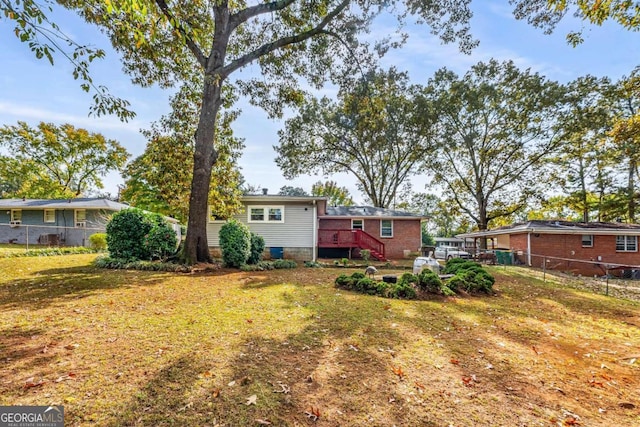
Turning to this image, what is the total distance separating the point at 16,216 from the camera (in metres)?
19.9

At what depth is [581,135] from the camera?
2192cm

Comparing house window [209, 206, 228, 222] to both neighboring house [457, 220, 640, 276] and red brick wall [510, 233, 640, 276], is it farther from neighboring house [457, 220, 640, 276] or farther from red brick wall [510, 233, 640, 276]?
red brick wall [510, 233, 640, 276]

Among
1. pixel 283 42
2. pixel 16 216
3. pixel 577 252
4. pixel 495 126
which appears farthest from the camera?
pixel 495 126

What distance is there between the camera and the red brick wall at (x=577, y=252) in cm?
1894

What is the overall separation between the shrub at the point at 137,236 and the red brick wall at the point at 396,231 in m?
11.8

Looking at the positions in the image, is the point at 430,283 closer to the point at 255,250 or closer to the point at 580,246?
the point at 255,250

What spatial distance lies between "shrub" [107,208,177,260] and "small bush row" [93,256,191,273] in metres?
0.37

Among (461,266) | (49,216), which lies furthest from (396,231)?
(49,216)

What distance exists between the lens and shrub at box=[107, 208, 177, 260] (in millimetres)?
9797

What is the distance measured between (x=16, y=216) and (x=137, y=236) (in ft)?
59.7

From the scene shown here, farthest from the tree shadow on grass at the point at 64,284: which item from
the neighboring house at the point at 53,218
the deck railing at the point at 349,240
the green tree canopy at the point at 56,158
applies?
the green tree canopy at the point at 56,158

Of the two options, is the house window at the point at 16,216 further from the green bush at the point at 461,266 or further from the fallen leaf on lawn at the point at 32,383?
the green bush at the point at 461,266

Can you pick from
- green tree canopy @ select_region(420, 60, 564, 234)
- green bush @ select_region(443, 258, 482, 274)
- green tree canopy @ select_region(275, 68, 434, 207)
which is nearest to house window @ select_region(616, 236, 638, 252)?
green tree canopy @ select_region(420, 60, 564, 234)

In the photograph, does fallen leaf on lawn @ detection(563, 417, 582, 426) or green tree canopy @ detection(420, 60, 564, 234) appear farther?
green tree canopy @ detection(420, 60, 564, 234)
